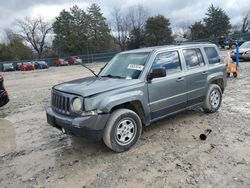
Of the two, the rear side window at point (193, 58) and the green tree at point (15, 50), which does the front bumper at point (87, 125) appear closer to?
the rear side window at point (193, 58)

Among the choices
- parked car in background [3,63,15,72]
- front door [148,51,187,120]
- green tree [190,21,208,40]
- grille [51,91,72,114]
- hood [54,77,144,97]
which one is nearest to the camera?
hood [54,77,144,97]

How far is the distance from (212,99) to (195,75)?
97cm

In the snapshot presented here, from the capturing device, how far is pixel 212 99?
6.44 metres

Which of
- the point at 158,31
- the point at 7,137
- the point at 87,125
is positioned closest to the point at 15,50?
the point at 158,31

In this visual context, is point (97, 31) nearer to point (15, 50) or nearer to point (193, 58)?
point (15, 50)

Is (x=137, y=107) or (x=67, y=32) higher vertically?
(x=67, y=32)

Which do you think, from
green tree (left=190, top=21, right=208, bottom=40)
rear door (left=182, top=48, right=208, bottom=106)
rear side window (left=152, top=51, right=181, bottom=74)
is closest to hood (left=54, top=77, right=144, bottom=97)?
rear side window (left=152, top=51, right=181, bottom=74)

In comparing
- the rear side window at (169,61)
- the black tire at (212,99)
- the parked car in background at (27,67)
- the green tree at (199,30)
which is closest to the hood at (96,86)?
the rear side window at (169,61)

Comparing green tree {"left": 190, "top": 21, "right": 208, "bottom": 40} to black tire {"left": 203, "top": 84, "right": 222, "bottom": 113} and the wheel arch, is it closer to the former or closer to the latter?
black tire {"left": 203, "top": 84, "right": 222, "bottom": 113}

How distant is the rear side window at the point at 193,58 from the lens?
5812 millimetres

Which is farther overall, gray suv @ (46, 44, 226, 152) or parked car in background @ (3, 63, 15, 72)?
parked car in background @ (3, 63, 15, 72)

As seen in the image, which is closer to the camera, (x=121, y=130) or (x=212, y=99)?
(x=121, y=130)

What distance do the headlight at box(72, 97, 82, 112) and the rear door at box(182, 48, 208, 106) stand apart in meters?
2.48

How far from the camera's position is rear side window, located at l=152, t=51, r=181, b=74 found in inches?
206
